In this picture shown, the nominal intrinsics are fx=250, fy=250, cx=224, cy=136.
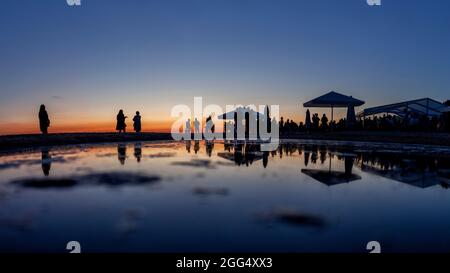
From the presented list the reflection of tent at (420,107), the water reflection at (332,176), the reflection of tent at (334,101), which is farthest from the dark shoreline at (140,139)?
the water reflection at (332,176)

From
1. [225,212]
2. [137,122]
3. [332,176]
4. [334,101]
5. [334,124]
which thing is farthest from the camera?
[334,124]

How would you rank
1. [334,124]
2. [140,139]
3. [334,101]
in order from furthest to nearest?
1. [334,124]
2. [140,139]
3. [334,101]

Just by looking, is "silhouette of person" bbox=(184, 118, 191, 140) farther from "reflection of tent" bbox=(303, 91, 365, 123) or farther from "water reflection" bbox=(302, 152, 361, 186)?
"water reflection" bbox=(302, 152, 361, 186)

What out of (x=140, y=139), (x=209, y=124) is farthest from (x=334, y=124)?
(x=140, y=139)

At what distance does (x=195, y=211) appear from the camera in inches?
168

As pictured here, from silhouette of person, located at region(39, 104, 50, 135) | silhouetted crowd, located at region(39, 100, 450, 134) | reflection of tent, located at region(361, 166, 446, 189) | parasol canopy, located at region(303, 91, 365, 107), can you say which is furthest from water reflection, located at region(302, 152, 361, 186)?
silhouette of person, located at region(39, 104, 50, 135)

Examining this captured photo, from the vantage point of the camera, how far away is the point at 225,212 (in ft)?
13.9

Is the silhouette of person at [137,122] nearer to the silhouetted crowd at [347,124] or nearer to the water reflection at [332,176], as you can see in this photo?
the silhouetted crowd at [347,124]

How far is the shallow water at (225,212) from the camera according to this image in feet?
10.2

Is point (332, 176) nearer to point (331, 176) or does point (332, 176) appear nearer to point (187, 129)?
point (331, 176)

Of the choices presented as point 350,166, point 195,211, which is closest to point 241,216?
point 195,211

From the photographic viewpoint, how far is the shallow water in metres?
3.12

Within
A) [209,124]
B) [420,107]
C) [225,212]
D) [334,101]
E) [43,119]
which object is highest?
[334,101]
